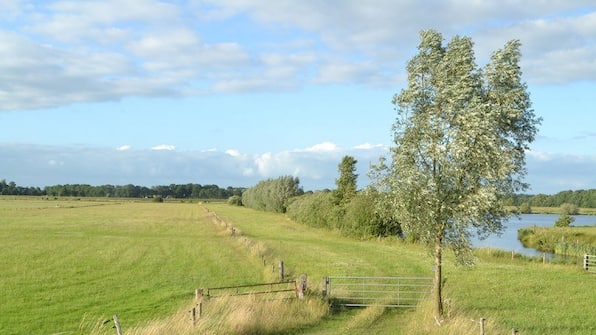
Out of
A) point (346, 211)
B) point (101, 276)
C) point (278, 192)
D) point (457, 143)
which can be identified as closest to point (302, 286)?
point (457, 143)

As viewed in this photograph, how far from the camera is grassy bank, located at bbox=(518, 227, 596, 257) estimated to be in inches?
2378

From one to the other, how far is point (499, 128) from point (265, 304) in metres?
9.51

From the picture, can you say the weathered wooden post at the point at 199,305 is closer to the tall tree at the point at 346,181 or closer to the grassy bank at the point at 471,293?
the grassy bank at the point at 471,293

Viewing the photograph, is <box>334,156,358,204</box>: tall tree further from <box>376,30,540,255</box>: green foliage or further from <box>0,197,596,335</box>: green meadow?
<box>376,30,540,255</box>: green foliage

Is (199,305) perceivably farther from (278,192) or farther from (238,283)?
(278,192)

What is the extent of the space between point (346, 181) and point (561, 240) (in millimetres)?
25640

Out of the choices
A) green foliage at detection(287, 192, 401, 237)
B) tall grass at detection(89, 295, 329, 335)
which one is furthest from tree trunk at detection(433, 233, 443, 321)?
green foliage at detection(287, 192, 401, 237)

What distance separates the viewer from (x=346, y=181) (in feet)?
243

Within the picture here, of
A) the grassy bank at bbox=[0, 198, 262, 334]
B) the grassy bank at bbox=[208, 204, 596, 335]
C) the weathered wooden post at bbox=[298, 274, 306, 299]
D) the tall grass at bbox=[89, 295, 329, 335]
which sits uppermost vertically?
the weathered wooden post at bbox=[298, 274, 306, 299]

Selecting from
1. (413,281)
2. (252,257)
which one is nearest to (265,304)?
(413,281)

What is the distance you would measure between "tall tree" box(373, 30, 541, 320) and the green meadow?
10.8 feet

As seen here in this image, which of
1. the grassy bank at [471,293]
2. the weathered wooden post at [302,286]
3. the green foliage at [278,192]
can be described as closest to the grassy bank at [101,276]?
the weathered wooden post at [302,286]

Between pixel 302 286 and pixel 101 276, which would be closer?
pixel 302 286

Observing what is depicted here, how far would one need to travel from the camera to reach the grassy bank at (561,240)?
198ft
